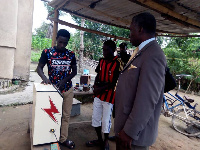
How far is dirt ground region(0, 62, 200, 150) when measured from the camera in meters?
2.92

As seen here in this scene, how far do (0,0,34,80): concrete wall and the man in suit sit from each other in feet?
19.6

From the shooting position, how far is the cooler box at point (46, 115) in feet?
6.26

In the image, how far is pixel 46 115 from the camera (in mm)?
1970

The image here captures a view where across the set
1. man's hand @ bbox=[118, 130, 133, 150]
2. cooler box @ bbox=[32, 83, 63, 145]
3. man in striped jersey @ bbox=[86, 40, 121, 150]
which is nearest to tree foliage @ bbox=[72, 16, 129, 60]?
man in striped jersey @ bbox=[86, 40, 121, 150]

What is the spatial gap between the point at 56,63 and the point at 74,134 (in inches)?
68.7

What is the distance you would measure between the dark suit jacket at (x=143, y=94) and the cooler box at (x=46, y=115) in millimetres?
956

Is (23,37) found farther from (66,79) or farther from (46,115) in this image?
(46,115)

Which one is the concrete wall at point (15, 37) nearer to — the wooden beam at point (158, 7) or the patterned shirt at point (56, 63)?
the patterned shirt at point (56, 63)

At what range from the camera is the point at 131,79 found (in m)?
1.32

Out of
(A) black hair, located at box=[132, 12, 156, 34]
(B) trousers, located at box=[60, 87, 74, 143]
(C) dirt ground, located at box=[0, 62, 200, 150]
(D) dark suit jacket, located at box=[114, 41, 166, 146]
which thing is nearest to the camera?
(D) dark suit jacket, located at box=[114, 41, 166, 146]

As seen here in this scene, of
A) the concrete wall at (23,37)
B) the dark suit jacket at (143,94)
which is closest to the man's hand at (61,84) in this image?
the dark suit jacket at (143,94)

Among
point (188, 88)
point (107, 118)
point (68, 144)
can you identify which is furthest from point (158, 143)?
point (188, 88)

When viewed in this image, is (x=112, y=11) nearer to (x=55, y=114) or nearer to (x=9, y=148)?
(x=55, y=114)

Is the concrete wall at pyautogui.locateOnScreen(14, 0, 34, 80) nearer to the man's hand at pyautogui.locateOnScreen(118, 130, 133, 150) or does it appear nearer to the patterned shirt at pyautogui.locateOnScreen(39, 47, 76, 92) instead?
the patterned shirt at pyautogui.locateOnScreen(39, 47, 76, 92)
